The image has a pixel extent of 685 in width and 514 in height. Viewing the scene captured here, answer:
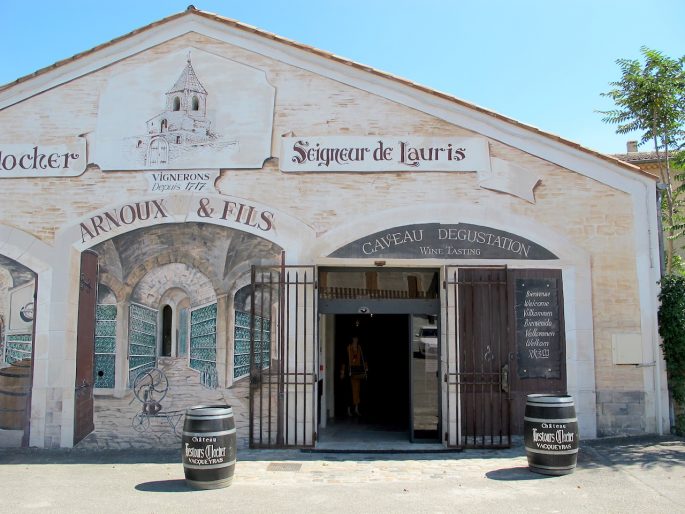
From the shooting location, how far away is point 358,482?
7.80 metres

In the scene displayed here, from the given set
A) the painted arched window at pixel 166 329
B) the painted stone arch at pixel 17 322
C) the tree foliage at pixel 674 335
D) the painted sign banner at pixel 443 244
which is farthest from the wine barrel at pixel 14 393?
the tree foliage at pixel 674 335

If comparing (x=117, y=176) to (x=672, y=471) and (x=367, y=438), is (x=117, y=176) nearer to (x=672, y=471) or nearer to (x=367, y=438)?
(x=367, y=438)

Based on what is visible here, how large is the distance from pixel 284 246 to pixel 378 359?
22.5 ft

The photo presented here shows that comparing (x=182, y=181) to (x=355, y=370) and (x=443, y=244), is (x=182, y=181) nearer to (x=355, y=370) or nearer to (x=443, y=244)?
(x=443, y=244)

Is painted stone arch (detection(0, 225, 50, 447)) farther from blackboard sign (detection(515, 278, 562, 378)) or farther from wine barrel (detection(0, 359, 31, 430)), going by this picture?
blackboard sign (detection(515, 278, 562, 378))

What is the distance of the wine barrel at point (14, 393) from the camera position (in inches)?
386

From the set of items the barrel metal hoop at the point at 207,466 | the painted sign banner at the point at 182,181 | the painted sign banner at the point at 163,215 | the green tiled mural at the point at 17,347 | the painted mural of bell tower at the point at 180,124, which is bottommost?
the barrel metal hoop at the point at 207,466

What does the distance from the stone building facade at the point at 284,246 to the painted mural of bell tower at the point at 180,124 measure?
31mm

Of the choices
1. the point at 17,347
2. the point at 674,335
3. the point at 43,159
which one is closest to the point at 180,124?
the point at 43,159

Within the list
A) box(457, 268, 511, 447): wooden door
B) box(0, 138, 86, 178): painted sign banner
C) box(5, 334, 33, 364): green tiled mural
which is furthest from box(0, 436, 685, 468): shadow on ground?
box(0, 138, 86, 178): painted sign banner

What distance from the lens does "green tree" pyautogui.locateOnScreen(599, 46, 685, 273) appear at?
1214 centimetres

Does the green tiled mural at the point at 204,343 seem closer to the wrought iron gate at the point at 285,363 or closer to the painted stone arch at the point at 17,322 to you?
the wrought iron gate at the point at 285,363

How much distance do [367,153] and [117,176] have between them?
386 centimetres

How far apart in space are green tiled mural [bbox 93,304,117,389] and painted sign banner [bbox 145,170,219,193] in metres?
1.96
